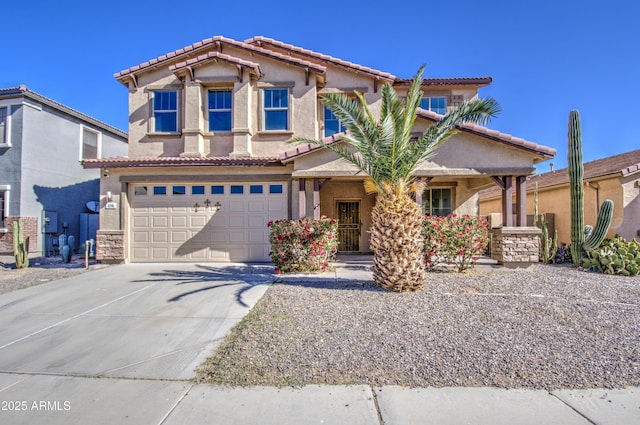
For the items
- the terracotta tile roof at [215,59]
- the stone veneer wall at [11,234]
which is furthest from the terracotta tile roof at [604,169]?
the stone veneer wall at [11,234]

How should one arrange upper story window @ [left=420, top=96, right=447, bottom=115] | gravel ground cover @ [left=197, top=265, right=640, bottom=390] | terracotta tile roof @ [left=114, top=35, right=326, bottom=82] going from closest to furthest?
gravel ground cover @ [left=197, top=265, right=640, bottom=390] < terracotta tile roof @ [left=114, top=35, right=326, bottom=82] < upper story window @ [left=420, top=96, right=447, bottom=115]

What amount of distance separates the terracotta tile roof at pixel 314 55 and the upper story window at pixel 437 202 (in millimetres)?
4856

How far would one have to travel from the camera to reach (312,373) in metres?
3.65

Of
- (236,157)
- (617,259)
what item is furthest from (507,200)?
(236,157)

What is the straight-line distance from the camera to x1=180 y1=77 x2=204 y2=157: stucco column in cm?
1182

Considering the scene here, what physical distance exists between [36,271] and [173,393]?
9.84 m

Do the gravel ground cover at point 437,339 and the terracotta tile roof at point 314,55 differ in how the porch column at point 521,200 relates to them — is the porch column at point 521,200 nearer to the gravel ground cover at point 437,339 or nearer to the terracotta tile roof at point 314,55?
the gravel ground cover at point 437,339

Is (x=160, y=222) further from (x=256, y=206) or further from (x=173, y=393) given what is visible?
(x=173, y=393)

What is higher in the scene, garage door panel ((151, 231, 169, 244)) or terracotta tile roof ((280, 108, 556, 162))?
terracotta tile roof ((280, 108, 556, 162))

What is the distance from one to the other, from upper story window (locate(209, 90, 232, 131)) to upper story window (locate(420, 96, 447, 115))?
807 cm

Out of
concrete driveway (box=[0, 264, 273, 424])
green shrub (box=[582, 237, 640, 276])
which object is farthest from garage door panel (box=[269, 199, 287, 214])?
green shrub (box=[582, 237, 640, 276])

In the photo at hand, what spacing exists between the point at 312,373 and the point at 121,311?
426 centimetres

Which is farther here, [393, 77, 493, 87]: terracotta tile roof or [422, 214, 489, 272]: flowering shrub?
[393, 77, 493, 87]: terracotta tile roof

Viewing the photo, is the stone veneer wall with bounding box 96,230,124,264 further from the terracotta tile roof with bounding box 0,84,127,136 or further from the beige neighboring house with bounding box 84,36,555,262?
the terracotta tile roof with bounding box 0,84,127,136
